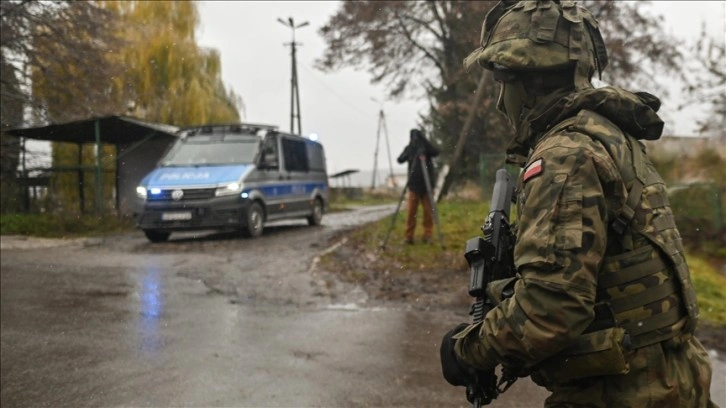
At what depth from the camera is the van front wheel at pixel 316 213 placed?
51.8ft

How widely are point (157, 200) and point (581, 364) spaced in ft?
37.2

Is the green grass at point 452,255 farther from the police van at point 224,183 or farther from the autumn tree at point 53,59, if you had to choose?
the autumn tree at point 53,59

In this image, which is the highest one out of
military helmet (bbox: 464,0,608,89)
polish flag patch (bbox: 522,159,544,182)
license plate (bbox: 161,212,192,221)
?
military helmet (bbox: 464,0,608,89)

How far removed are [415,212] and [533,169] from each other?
8287 mm

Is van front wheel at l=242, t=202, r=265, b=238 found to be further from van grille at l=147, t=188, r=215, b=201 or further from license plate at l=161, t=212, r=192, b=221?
license plate at l=161, t=212, r=192, b=221

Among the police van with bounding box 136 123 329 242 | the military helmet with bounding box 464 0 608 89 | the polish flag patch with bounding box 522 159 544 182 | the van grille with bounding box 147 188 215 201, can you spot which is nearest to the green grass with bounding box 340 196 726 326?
the police van with bounding box 136 123 329 242

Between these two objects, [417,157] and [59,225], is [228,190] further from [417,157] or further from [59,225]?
[59,225]

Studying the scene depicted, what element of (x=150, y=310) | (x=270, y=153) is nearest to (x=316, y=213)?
(x=270, y=153)

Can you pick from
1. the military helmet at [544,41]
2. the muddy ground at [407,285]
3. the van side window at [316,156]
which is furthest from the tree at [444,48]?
the military helmet at [544,41]

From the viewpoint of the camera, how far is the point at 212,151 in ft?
43.8

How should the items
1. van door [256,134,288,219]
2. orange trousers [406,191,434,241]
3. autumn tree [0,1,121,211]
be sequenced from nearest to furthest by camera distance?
orange trousers [406,191,434,241]
van door [256,134,288,219]
autumn tree [0,1,121,211]

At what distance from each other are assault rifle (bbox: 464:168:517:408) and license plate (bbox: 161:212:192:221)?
34.9ft

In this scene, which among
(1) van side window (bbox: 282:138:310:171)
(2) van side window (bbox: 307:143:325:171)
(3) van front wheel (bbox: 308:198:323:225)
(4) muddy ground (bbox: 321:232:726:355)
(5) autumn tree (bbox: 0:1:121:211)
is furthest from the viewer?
(2) van side window (bbox: 307:143:325:171)

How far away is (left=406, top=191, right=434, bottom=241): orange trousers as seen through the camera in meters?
10.1
